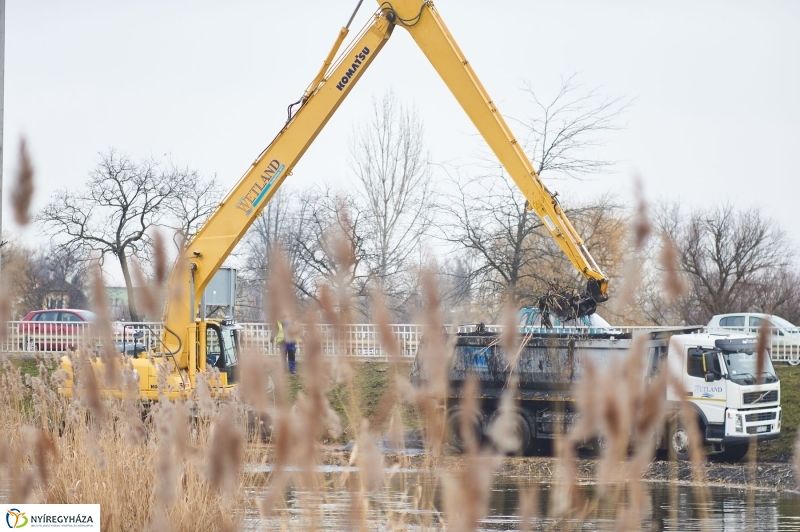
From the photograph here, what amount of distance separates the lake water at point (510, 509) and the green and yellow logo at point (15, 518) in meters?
1.26

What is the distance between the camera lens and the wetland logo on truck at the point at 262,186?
16.8 meters

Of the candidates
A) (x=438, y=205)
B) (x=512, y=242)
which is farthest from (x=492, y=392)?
(x=438, y=205)

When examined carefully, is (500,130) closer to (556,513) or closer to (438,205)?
(438,205)

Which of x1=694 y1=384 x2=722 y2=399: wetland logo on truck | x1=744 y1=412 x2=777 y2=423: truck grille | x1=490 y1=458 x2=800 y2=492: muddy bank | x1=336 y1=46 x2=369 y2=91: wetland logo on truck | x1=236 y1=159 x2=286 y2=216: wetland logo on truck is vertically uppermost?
x1=336 y1=46 x2=369 y2=91: wetland logo on truck

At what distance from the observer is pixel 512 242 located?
27.0m

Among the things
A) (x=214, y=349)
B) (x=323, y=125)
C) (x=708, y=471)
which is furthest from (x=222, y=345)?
(x=708, y=471)

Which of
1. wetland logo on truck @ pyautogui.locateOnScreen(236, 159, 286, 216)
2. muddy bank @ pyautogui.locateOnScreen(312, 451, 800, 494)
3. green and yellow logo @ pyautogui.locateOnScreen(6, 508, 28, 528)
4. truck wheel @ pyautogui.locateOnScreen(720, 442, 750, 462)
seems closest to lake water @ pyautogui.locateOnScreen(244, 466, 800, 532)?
muddy bank @ pyautogui.locateOnScreen(312, 451, 800, 494)

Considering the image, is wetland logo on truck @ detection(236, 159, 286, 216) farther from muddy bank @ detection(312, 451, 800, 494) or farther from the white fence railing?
muddy bank @ detection(312, 451, 800, 494)

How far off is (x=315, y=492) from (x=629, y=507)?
114 cm

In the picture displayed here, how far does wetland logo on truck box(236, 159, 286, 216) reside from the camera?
1684cm

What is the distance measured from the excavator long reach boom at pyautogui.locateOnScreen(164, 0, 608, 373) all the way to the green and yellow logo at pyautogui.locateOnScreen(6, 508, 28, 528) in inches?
433

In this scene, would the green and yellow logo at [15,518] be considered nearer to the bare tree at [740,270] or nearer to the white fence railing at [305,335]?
the white fence railing at [305,335]

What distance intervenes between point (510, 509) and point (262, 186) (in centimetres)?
717

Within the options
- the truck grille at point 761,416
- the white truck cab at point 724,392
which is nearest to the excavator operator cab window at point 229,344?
the white truck cab at point 724,392
